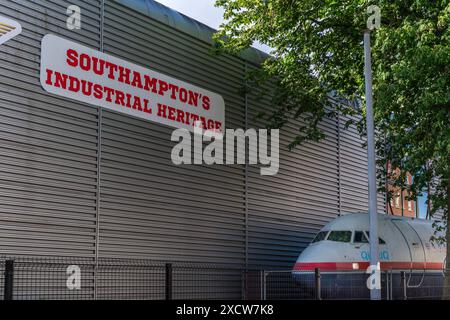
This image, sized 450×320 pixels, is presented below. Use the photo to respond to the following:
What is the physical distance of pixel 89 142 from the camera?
1994 cm

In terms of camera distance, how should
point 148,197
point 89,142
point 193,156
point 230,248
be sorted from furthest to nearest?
point 230,248
point 193,156
point 148,197
point 89,142

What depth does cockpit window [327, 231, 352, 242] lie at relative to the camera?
76.0 ft

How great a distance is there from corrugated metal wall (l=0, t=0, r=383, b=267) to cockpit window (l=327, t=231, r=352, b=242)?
11.6ft

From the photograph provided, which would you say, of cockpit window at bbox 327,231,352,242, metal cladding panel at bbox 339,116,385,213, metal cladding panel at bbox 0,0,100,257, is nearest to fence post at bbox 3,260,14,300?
metal cladding panel at bbox 0,0,100,257

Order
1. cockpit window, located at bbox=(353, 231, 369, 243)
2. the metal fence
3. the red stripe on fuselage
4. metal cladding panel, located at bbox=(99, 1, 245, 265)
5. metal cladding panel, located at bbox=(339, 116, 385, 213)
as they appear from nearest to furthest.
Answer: the metal fence → metal cladding panel, located at bbox=(99, 1, 245, 265) → the red stripe on fuselage → cockpit window, located at bbox=(353, 231, 369, 243) → metal cladding panel, located at bbox=(339, 116, 385, 213)

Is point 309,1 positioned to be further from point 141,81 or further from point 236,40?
point 141,81

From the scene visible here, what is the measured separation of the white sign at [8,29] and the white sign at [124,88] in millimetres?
868

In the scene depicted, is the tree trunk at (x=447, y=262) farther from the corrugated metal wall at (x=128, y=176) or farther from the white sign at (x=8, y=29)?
the white sign at (x=8, y=29)

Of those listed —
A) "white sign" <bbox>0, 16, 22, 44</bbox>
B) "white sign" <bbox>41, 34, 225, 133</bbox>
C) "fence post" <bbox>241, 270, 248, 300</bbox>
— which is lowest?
"fence post" <bbox>241, 270, 248, 300</bbox>

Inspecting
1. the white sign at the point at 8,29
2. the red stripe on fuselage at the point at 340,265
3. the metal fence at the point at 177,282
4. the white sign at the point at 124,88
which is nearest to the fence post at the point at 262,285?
the metal fence at the point at 177,282

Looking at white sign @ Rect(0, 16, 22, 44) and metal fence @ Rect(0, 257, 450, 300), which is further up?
white sign @ Rect(0, 16, 22, 44)

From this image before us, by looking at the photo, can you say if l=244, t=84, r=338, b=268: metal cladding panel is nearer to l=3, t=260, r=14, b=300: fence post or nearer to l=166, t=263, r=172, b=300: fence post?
l=166, t=263, r=172, b=300: fence post
